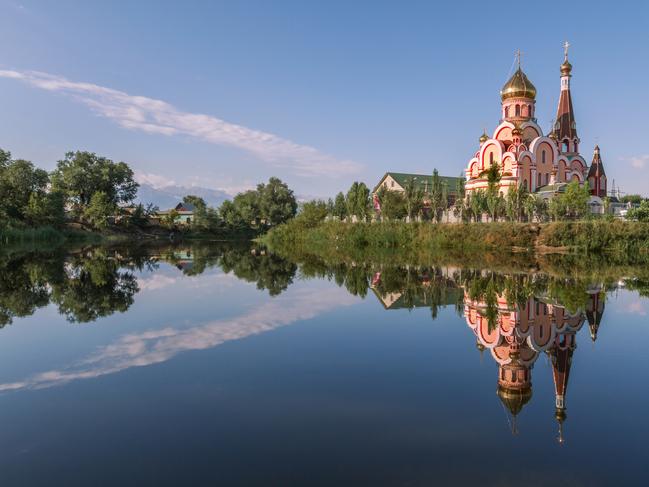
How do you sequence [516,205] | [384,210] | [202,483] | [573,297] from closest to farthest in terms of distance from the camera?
[202,483]
[573,297]
[516,205]
[384,210]

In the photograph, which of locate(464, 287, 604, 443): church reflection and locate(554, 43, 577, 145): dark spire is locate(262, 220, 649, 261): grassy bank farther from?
locate(464, 287, 604, 443): church reflection

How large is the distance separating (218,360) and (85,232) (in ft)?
Answer: 175

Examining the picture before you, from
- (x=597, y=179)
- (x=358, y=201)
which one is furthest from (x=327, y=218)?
(x=597, y=179)

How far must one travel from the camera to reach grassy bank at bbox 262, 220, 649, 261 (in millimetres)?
33031

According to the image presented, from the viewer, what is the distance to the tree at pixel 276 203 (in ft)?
224

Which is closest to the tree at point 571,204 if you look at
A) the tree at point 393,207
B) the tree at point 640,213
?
the tree at point 640,213

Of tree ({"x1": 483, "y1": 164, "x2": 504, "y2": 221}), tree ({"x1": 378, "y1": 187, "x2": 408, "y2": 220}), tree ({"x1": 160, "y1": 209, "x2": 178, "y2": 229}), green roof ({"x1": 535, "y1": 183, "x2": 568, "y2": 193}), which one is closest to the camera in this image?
tree ({"x1": 483, "y1": 164, "x2": 504, "y2": 221})

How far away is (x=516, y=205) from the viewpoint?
3641cm

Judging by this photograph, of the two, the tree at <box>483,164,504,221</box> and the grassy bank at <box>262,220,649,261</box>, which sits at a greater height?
the tree at <box>483,164,504,221</box>

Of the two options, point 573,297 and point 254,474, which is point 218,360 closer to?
point 254,474

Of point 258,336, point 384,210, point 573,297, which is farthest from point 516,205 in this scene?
point 258,336

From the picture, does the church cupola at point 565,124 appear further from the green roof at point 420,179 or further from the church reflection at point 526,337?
the church reflection at point 526,337

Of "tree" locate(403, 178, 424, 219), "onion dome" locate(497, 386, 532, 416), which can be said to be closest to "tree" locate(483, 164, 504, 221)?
"tree" locate(403, 178, 424, 219)

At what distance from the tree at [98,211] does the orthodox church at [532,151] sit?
41147mm
